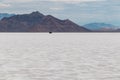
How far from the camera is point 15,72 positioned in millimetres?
29109

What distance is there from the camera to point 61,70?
3055cm

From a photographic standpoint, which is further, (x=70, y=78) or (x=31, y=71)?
(x=31, y=71)

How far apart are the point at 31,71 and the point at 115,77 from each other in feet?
25.5

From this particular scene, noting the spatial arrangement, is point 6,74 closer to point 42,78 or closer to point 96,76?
point 42,78

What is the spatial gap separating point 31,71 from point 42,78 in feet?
14.0

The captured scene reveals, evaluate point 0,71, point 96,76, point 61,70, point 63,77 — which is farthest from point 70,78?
point 0,71

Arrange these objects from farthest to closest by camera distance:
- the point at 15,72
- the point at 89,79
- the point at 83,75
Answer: the point at 15,72 → the point at 83,75 → the point at 89,79

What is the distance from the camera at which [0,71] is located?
29500 millimetres

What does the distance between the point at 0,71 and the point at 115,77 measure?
1009 cm

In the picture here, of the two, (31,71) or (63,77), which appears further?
(31,71)

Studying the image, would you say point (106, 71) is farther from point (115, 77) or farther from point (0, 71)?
point (0, 71)

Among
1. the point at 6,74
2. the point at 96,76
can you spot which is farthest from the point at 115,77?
the point at 6,74

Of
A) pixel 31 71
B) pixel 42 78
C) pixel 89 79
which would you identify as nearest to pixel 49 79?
pixel 42 78

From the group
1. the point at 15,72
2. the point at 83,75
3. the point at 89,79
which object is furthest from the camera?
the point at 15,72
